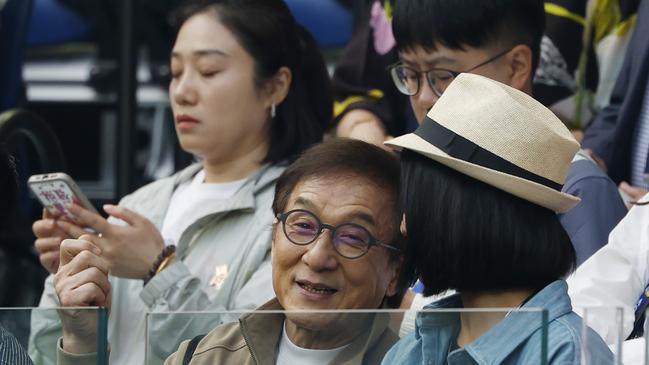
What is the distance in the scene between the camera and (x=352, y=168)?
3188 millimetres

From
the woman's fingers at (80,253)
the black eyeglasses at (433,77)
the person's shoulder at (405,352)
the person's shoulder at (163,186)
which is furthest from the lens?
the person's shoulder at (163,186)

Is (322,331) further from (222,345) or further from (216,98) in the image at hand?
(216,98)

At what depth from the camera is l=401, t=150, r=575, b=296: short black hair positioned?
2605 mm

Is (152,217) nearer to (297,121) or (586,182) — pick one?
(297,121)

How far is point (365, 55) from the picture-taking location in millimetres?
4898

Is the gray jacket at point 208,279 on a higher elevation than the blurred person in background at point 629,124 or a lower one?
lower

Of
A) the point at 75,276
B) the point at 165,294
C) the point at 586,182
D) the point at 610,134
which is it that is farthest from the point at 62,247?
the point at 610,134

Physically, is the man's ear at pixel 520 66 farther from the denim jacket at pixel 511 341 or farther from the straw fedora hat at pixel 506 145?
the denim jacket at pixel 511 341

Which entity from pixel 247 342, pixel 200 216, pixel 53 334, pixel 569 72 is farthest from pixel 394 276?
pixel 569 72

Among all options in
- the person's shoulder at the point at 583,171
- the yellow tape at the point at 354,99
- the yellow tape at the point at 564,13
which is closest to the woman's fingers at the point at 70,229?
the yellow tape at the point at 354,99

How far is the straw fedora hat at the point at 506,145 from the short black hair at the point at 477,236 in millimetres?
29

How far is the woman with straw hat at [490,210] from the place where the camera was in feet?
8.53

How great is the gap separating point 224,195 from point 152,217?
279 millimetres

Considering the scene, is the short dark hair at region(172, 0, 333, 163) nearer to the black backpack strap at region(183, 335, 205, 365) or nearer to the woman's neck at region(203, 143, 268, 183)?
the woman's neck at region(203, 143, 268, 183)
